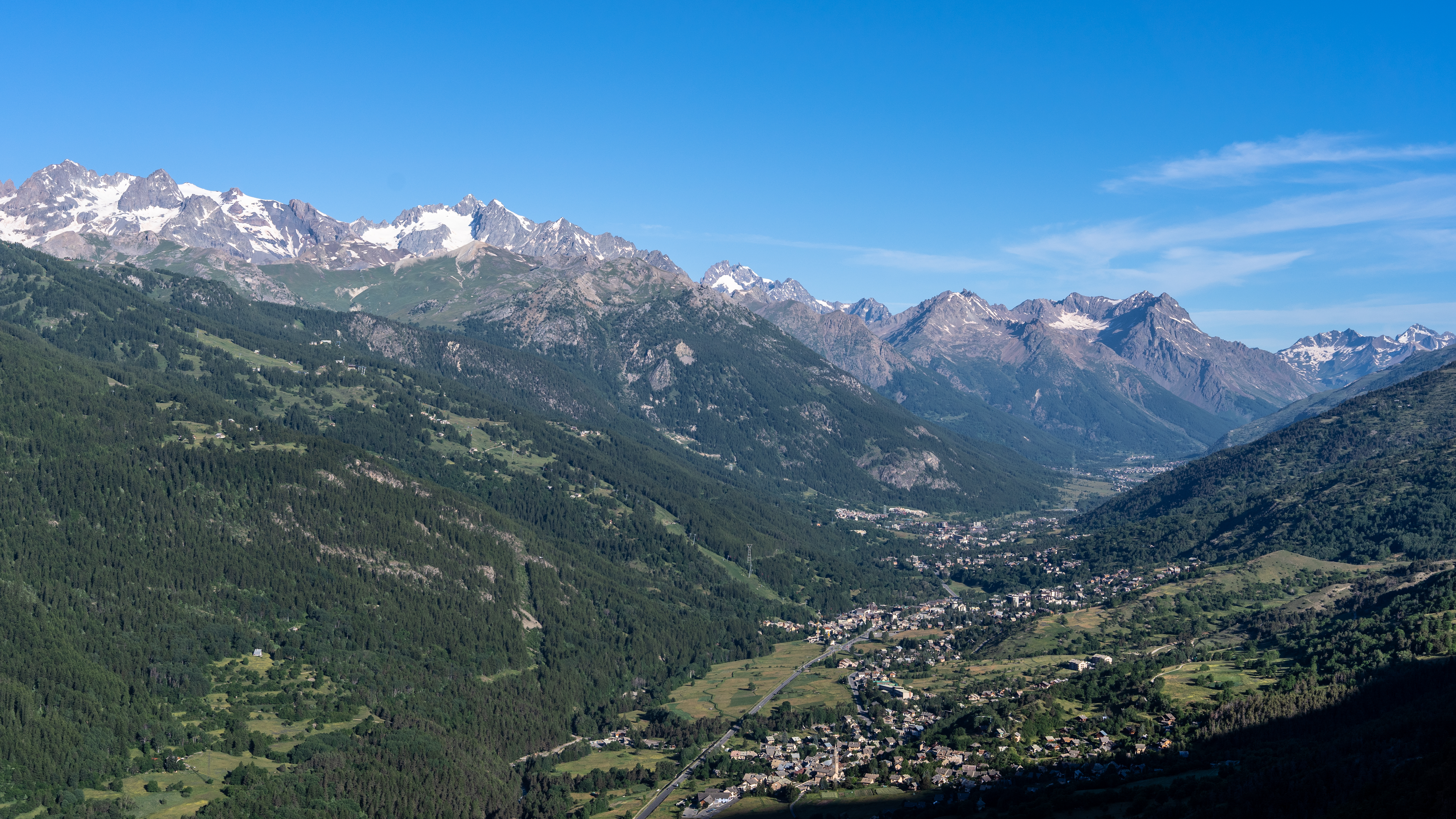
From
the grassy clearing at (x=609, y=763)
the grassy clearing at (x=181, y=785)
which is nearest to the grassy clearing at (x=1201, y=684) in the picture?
the grassy clearing at (x=609, y=763)

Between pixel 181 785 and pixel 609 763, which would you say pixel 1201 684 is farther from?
pixel 181 785

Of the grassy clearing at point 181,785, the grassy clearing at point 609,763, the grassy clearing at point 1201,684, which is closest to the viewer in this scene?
the grassy clearing at point 181,785

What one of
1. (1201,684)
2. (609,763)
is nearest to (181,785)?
(609,763)

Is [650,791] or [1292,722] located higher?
[1292,722]

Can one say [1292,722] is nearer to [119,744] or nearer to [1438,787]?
[1438,787]

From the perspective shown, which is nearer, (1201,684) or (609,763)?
(1201,684)

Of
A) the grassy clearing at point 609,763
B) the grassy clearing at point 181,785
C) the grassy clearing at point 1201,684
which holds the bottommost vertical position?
the grassy clearing at point 609,763

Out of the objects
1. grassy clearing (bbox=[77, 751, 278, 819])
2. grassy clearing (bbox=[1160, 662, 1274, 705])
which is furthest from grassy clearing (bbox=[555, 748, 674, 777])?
grassy clearing (bbox=[1160, 662, 1274, 705])

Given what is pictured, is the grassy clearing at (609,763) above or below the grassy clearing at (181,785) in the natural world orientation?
below

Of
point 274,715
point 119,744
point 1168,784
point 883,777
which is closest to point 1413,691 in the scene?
point 1168,784

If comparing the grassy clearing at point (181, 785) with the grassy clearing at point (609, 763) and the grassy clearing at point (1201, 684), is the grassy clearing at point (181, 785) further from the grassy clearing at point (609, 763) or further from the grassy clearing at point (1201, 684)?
the grassy clearing at point (1201, 684)

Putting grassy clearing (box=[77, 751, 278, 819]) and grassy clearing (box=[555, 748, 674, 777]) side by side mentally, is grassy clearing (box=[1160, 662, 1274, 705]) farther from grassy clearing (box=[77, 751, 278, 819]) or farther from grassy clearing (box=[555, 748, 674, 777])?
grassy clearing (box=[77, 751, 278, 819])
